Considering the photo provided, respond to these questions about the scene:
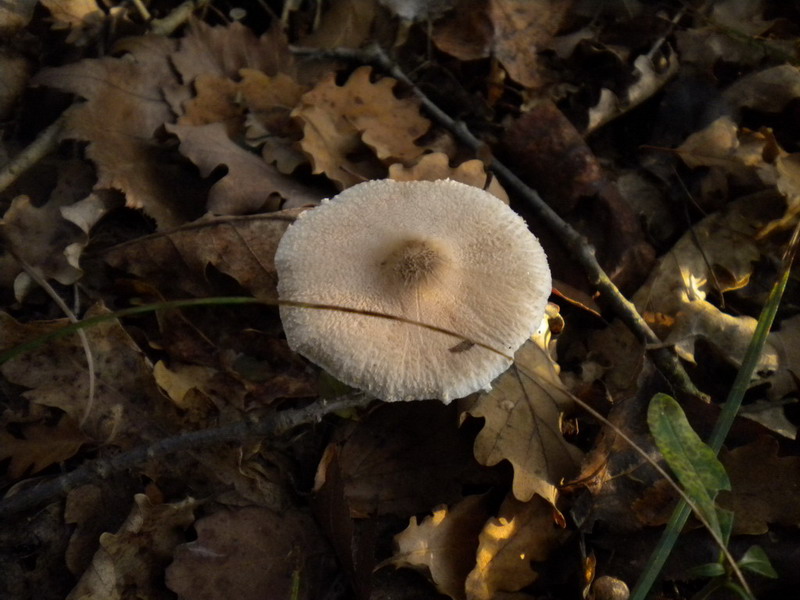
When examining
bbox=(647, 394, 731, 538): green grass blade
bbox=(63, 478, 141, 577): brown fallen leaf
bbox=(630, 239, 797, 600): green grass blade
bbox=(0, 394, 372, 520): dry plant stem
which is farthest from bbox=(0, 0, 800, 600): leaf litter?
bbox=(647, 394, 731, 538): green grass blade

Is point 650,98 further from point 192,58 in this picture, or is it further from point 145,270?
point 145,270

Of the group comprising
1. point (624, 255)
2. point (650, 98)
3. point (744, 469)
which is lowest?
point (744, 469)

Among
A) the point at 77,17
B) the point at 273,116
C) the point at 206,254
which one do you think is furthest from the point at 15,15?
the point at 206,254

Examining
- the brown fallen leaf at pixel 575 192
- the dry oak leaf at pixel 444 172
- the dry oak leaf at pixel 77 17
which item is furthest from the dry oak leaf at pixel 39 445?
the brown fallen leaf at pixel 575 192

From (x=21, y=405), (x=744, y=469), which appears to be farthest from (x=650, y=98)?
(x=21, y=405)

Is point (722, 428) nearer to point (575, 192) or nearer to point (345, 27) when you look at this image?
point (575, 192)
